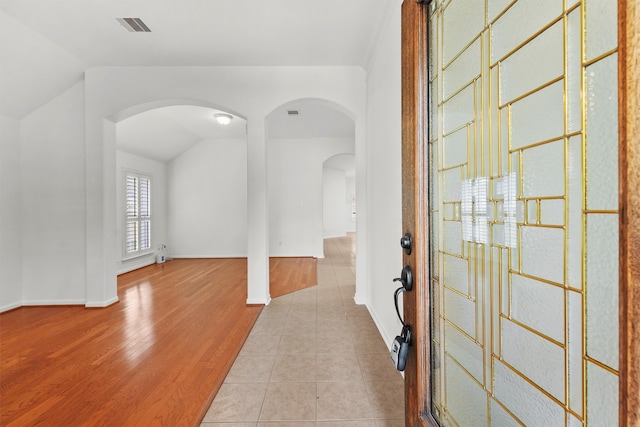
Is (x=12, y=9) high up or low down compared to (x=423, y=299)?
up

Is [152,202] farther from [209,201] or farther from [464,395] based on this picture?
[464,395]

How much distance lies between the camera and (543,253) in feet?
2.00

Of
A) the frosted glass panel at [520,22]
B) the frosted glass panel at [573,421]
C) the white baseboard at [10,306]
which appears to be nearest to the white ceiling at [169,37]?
the frosted glass panel at [520,22]

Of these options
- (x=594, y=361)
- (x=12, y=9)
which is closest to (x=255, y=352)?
(x=594, y=361)

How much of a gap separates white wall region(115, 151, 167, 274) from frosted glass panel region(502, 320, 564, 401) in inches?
225

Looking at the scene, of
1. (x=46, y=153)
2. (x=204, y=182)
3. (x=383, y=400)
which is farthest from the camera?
(x=204, y=182)

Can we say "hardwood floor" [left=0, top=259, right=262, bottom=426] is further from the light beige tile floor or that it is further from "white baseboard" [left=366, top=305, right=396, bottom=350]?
"white baseboard" [left=366, top=305, right=396, bottom=350]

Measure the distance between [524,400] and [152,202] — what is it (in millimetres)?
6788

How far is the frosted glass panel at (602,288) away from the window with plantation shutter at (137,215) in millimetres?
6226

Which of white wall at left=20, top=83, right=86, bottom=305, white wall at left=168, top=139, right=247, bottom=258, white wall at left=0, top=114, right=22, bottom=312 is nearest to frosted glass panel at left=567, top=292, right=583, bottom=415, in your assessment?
white wall at left=20, top=83, right=86, bottom=305

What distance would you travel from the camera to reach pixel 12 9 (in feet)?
7.64

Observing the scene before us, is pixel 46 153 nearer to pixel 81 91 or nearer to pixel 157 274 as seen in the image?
pixel 81 91

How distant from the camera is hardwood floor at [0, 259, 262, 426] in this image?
166 cm

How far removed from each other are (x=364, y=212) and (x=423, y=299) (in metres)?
2.61
